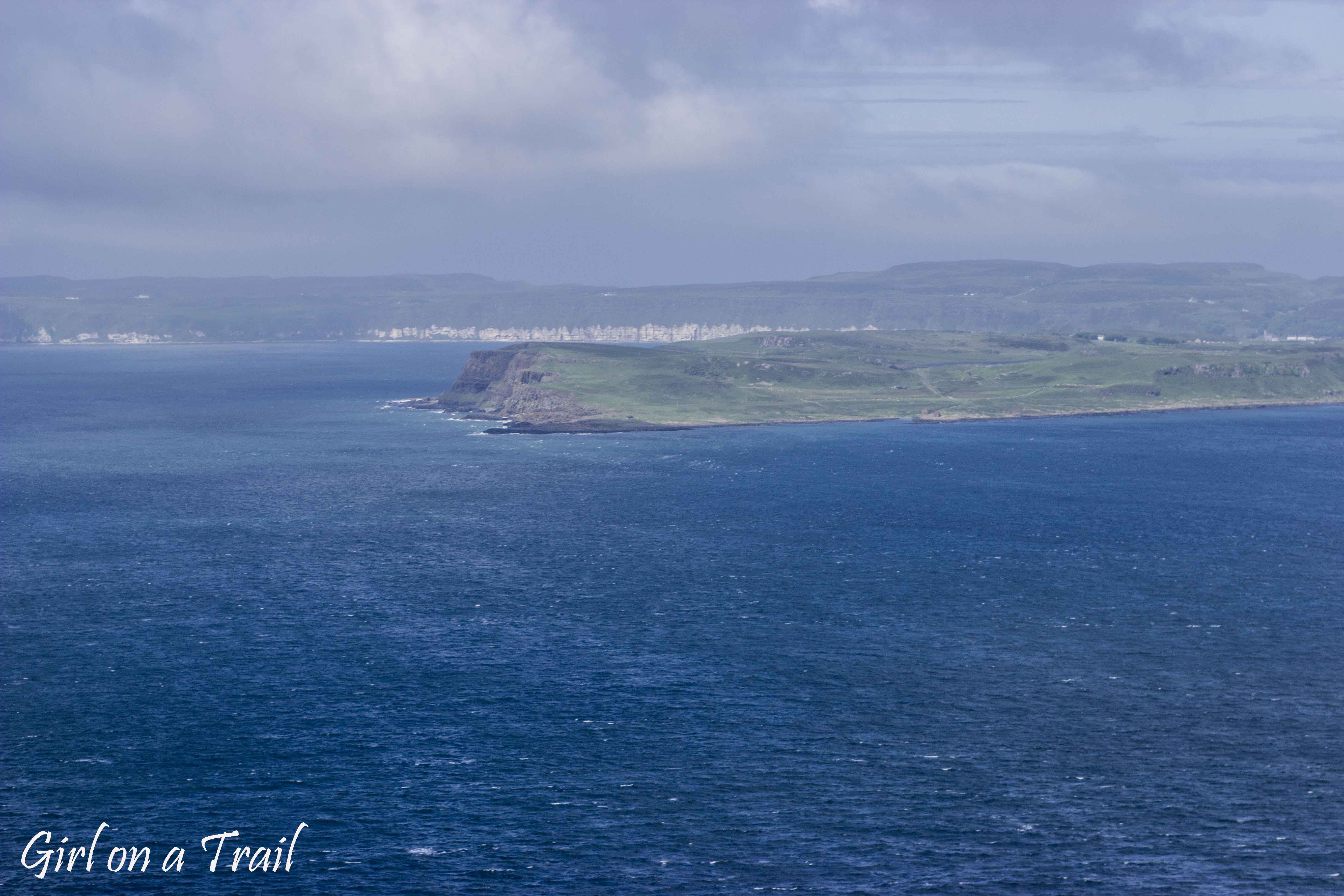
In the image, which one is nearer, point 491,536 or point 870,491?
point 491,536

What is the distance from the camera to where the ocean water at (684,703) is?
6344 cm

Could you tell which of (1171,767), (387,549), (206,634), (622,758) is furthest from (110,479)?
(1171,767)

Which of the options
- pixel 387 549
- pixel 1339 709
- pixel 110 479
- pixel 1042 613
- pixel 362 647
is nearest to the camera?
pixel 1339 709

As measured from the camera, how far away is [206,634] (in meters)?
99.7

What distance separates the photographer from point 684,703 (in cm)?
8412

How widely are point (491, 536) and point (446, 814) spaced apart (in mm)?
74477

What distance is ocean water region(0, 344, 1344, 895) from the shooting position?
63.4m

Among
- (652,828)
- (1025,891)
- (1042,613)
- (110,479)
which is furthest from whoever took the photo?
(110,479)

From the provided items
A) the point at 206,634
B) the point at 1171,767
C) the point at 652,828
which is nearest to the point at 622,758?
the point at 652,828

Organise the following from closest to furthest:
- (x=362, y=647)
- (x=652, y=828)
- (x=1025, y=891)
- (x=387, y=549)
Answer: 1. (x=1025, y=891)
2. (x=652, y=828)
3. (x=362, y=647)
4. (x=387, y=549)

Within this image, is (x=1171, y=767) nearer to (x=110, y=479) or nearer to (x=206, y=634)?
(x=206, y=634)

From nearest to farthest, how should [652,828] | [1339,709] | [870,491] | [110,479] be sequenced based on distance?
1. [652,828]
2. [1339,709]
3. [870,491]
4. [110,479]

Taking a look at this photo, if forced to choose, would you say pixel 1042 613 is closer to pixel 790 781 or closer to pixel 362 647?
pixel 790 781

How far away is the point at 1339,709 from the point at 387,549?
94767 mm
